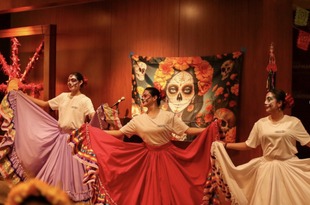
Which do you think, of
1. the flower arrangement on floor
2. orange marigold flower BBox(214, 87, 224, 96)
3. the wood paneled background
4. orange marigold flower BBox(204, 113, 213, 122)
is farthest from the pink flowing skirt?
the flower arrangement on floor

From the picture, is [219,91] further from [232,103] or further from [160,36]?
[160,36]

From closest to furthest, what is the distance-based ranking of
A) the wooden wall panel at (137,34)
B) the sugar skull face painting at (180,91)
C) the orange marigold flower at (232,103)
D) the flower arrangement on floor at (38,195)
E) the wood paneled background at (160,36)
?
the flower arrangement on floor at (38,195) → the wood paneled background at (160,36) → the orange marigold flower at (232,103) → the sugar skull face painting at (180,91) → the wooden wall panel at (137,34)

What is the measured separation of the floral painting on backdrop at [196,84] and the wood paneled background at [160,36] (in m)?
0.12

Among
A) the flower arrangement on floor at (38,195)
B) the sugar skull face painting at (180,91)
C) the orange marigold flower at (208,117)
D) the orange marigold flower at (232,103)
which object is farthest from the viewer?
the sugar skull face painting at (180,91)

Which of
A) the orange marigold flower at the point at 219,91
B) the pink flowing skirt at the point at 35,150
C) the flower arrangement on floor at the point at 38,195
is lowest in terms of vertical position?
the pink flowing skirt at the point at 35,150

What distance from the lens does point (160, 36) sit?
6.05 metres

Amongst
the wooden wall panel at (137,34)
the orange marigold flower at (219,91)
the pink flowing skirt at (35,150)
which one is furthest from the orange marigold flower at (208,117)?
the pink flowing skirt at (35,150)

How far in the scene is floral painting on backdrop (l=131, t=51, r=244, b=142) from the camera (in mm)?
5371

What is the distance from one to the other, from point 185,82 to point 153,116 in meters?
1.32

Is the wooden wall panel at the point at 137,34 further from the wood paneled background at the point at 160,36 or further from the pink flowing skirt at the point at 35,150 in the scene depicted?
the pink flowing skirt at the point at 35,150

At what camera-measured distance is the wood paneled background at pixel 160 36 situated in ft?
16.0

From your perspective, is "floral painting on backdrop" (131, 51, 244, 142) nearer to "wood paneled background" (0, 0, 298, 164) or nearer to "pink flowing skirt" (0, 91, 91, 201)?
"wood paneled background" (0, 0, 298, 164)

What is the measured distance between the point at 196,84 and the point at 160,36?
87 cm

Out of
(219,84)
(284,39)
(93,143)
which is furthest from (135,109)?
(284,39)
